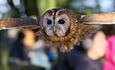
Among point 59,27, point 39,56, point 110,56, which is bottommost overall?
point 39,56

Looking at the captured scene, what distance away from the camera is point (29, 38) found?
3.70 m

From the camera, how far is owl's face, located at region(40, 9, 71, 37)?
7.72 feet

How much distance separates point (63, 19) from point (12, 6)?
94 cm

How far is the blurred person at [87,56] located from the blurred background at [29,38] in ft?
0.53

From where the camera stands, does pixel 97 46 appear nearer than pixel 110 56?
No

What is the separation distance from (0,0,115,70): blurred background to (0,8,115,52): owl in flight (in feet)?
1.67

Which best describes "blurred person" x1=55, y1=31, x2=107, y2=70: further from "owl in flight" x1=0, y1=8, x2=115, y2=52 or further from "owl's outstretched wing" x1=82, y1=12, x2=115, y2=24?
"owl's outstretched wing" x1=82, y1=12, x2=115, y2=24

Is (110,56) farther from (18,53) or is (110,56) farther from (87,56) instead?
(18,53)

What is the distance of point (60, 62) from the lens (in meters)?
3.18

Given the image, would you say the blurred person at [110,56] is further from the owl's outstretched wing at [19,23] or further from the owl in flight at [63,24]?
→ the owl's outstretched wing at [19,23]

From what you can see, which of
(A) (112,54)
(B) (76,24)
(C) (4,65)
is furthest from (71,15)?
(C) (4,65)

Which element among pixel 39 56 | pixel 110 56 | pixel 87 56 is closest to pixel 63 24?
pixel 110 56

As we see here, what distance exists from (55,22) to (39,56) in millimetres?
1290

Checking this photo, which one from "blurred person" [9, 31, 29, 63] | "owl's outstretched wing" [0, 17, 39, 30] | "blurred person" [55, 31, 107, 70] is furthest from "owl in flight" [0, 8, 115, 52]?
"blurred person" [9, 31, 29, 63]
